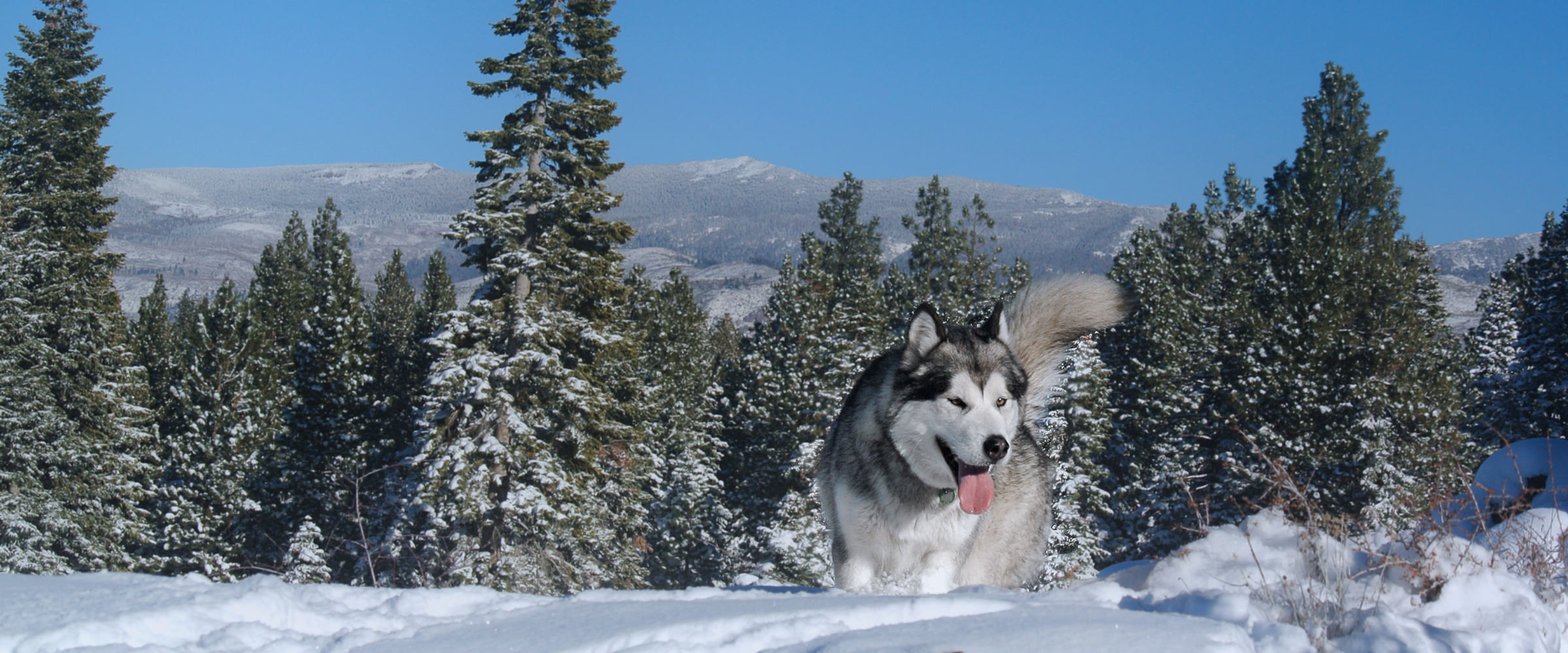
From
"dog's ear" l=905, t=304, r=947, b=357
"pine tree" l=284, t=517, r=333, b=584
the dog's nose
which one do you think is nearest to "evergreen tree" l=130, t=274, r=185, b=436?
"pine tree" l=284, t=517, r=333, b=584

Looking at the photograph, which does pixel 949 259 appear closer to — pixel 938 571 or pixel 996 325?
pixel 996 325

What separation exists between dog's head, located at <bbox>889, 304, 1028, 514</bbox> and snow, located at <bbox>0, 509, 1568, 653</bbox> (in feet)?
3.57

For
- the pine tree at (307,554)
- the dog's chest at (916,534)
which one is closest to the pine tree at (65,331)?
the pine tree at (307,554)

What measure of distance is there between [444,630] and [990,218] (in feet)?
168

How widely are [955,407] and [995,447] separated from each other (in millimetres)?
470

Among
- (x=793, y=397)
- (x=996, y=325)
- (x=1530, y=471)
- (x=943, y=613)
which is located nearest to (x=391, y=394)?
(x=793, y=397)

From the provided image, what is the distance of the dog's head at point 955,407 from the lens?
626cm

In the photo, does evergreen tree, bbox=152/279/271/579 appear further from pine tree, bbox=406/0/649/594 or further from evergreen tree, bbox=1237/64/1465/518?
evergreen tree, bbox=1237/64/1465/518

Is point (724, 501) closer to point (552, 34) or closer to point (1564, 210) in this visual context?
point (552, 34)

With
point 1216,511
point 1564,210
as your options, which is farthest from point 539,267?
point 1564,210

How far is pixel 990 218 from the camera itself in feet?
176

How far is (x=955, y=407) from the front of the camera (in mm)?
6438

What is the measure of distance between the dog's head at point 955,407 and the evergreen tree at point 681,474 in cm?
2935

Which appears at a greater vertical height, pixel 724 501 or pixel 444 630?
pixel 444 630
